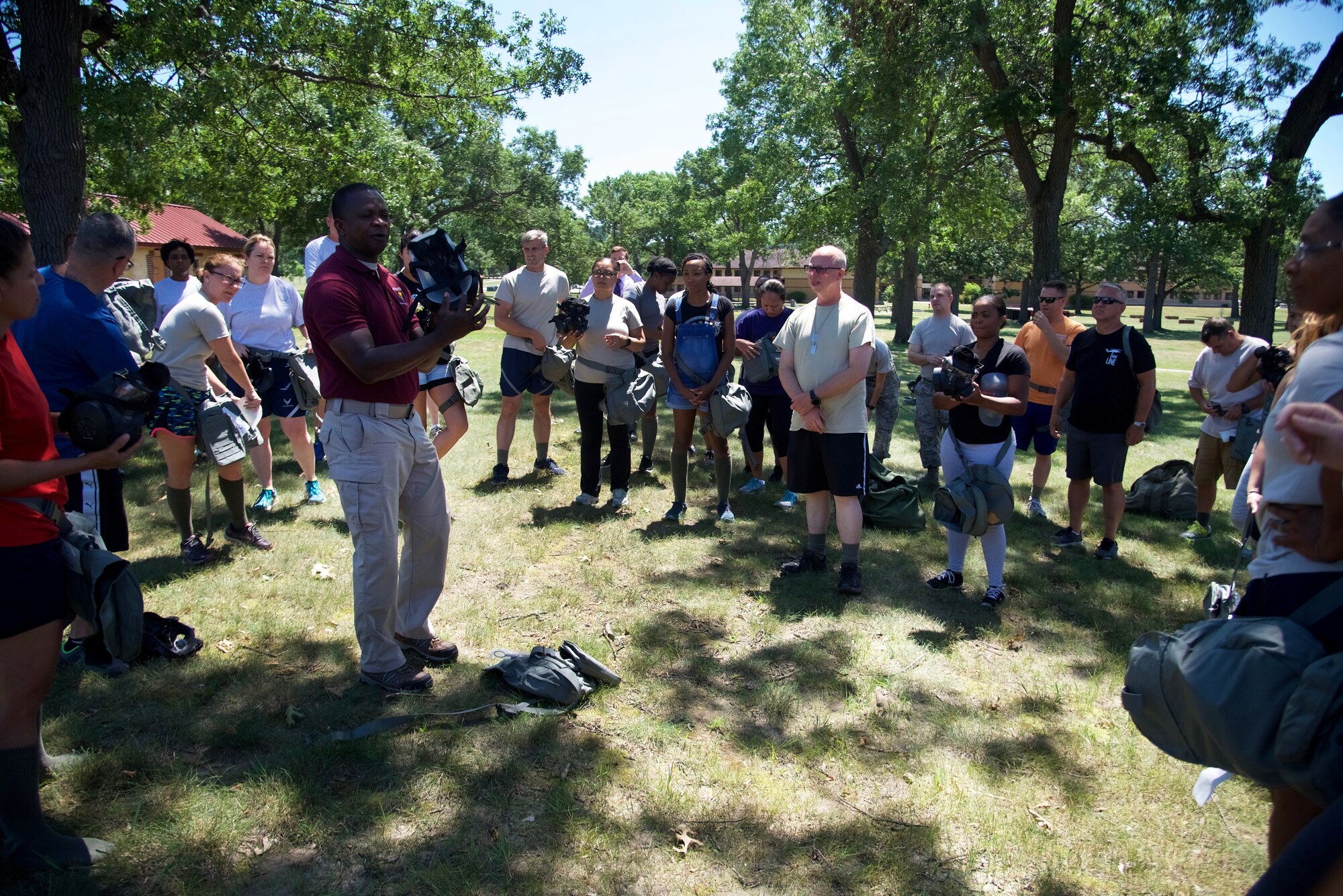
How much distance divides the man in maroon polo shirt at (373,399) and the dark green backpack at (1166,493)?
20.3 feet

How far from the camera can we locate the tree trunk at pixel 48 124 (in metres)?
8.15

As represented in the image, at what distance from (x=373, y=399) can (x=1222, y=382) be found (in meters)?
6.47

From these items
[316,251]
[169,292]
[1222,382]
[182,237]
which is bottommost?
[1222,382]

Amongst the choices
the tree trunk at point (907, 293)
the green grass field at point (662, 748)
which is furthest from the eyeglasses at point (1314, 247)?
the tree trunk at point (907, 293)

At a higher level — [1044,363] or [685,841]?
[1044,363]

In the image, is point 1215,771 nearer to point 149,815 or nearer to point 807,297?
point 149,815

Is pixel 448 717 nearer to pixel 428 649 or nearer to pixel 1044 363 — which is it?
pixel 428 649

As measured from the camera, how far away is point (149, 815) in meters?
3.00

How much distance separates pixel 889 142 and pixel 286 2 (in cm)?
1367

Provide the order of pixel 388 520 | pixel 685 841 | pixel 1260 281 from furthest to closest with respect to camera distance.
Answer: pixel 1260 281 < pixel 388 520 < pixel 685 841

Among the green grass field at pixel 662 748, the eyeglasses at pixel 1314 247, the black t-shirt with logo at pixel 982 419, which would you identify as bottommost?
the green grass field at pixel 662 748

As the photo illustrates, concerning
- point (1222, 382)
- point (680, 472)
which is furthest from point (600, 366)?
point (1222, 382)

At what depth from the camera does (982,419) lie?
502cm

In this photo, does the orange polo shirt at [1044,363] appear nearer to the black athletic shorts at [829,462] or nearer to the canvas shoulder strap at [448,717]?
the black athletic shorts at [829,462]
